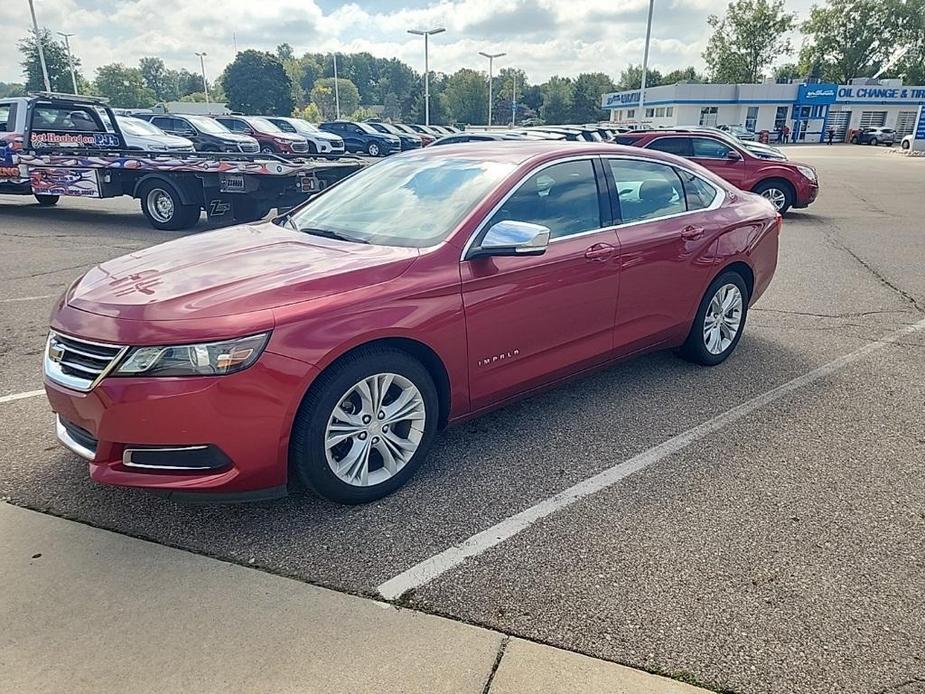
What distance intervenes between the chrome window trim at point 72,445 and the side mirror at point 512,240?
6.25 feet

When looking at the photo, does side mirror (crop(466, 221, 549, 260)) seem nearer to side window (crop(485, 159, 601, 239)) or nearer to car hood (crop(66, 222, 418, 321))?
side window (crop(485, 159, 601, 239))

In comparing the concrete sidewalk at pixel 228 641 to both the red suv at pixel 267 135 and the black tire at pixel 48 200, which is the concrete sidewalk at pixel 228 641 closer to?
the black tire at pixel 48 200

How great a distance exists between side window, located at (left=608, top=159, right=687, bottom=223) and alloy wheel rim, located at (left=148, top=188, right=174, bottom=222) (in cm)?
877

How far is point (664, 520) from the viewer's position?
10.1 feet

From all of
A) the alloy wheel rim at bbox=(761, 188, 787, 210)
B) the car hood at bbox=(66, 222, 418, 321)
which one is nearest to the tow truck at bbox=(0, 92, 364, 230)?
the car hood at bbox=(66, 222, 418, 321)

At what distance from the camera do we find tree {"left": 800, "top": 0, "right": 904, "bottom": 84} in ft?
248

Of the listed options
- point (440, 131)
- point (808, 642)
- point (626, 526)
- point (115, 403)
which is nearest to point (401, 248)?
point (115, 403)

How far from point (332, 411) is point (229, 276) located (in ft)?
2.60

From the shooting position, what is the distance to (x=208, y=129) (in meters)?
19.9

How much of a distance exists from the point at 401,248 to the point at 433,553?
1.46m

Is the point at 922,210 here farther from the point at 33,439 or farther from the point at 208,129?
the point at 208,129

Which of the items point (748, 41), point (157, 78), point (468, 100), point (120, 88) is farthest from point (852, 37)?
point (157, 78)

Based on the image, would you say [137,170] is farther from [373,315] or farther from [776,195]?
[776,195]

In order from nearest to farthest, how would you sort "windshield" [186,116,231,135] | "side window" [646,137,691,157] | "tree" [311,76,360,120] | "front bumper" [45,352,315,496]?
"front bumper" [45,352,315,496] → "side window" [646,137,691,157] → "windshield" [186,116,231,135] → "tree" [311,76,360,120]
